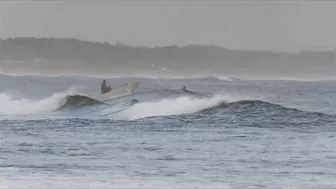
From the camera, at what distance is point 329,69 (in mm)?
1328

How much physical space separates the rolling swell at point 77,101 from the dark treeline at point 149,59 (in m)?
0.07

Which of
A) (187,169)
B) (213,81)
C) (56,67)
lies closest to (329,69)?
(213,81)

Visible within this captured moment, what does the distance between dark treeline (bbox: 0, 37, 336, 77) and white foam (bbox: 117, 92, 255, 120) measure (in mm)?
67

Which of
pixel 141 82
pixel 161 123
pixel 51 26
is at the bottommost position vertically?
pixel 161 123

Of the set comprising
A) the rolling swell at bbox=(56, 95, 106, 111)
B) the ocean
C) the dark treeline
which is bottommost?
the ocean

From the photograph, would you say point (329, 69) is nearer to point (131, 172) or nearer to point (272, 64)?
point (272, 64)

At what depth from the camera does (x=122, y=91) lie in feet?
4.34

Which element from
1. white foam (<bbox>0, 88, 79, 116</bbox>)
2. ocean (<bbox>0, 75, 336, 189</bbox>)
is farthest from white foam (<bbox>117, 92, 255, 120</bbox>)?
white foam (<bbox>0, 88, 79, 116</bbox>)

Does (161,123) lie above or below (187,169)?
above

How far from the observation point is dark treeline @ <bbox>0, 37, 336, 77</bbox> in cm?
132

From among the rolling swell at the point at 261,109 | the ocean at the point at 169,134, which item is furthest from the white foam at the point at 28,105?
the rolling swell at the point at 261,109

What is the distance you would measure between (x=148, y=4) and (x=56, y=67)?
0.28 m

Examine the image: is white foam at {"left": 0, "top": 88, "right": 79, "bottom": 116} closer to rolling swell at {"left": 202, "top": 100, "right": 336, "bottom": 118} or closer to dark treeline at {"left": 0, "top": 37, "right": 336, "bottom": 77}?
dark treeline at {"left": 0, "top": 37, "right": 336, "bottom": 77}

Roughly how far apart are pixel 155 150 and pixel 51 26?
0.41 m
